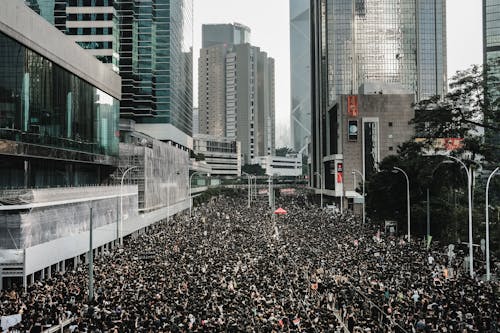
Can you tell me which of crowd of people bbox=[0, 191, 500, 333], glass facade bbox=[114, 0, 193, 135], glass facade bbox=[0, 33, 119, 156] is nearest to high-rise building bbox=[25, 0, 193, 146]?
glass facade bbox=[114, 0, 193, 135]

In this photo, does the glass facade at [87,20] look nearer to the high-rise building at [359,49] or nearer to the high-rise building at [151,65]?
the high-rise building at [151,65]

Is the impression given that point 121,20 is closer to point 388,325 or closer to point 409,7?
point 409,7

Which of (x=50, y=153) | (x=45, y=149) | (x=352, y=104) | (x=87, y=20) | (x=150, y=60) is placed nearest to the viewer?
(x=45, y=149)

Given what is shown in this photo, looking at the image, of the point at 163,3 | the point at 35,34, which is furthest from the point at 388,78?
the point at 35,34

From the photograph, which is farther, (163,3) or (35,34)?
(163,3)

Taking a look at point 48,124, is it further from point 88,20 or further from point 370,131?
point 370,131

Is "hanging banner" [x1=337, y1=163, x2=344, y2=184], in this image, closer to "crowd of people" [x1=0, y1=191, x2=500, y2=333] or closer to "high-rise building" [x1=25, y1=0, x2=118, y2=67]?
"high-rise building" [x1=25, y1=0, x2=118, y2=67]

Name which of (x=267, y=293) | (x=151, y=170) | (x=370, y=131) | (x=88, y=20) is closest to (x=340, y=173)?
(x=370, y=131)
